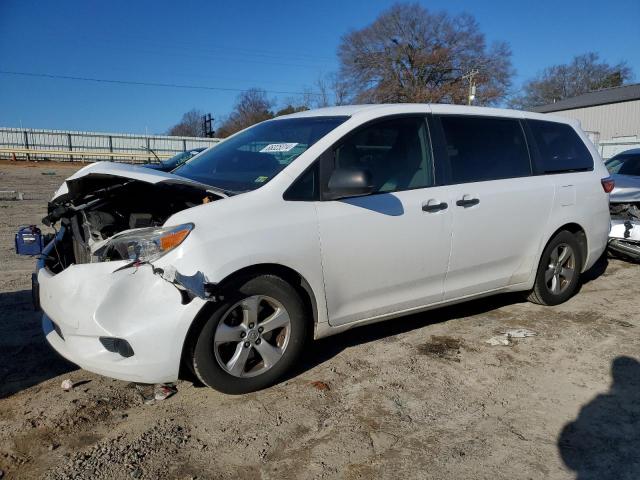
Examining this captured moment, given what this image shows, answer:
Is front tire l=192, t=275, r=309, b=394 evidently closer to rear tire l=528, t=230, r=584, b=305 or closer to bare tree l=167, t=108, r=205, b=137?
rear tire l=528, t=230, r=584, b=305

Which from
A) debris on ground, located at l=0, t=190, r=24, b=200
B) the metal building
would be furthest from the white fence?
the metal building

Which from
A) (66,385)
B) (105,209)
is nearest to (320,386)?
(66,385)

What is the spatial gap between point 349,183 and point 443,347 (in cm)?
163

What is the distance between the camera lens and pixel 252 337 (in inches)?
122

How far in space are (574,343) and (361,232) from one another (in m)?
2.12

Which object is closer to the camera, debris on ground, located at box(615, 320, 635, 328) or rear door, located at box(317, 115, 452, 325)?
rear door, located at box(317, 115, 452, 325)

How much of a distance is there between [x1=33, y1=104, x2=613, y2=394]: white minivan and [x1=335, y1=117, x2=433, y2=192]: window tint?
1cm

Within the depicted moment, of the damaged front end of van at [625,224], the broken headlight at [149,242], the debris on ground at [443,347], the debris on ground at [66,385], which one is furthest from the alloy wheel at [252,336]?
the damaged front end of van at [625,224]

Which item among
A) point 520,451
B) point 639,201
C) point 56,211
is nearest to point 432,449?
point 520,451

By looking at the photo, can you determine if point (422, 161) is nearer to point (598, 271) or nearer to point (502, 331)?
point (502, 331)

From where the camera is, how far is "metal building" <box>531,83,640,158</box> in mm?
43219

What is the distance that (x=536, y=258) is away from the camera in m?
4.59

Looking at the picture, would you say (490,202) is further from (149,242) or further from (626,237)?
(626,237)

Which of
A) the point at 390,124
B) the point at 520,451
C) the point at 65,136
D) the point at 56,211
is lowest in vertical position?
the point at 520,451
